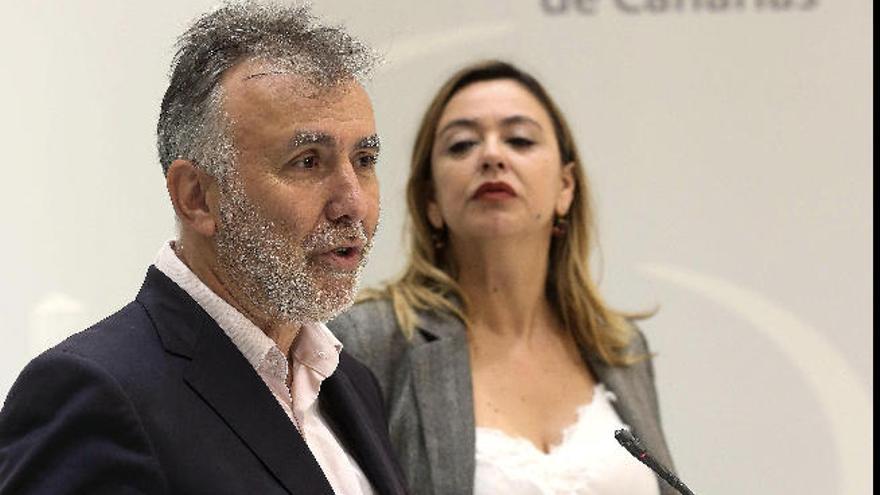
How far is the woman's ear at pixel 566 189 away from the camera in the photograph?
3074mm

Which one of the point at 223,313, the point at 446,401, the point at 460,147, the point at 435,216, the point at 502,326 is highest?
the point at 460,147

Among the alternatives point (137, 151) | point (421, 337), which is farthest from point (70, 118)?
point (421, 337)

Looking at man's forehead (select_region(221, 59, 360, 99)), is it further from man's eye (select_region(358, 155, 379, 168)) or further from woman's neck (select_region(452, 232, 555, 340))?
woman's neck (select_region(452, 232, 555, 340))

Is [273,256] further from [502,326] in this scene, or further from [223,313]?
[502,326]

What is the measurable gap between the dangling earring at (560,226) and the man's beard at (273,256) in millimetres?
1402

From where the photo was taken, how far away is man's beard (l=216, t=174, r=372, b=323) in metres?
1.72

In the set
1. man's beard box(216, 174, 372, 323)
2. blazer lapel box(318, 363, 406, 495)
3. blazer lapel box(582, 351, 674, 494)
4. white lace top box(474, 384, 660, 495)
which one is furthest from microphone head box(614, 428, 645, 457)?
blazer lapel box(582, 351, 674, 494)

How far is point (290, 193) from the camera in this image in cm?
171

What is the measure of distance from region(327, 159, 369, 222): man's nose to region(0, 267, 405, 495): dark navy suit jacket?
0.19 m

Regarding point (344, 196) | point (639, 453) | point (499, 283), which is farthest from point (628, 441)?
point (499, 283)

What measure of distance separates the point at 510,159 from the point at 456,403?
20.3 inches

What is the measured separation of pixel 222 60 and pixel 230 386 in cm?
38

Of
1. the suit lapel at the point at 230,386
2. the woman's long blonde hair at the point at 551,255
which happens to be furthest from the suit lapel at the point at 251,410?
the woman's long blonde hair at the point at 551,255

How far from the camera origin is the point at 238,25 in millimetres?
1755
